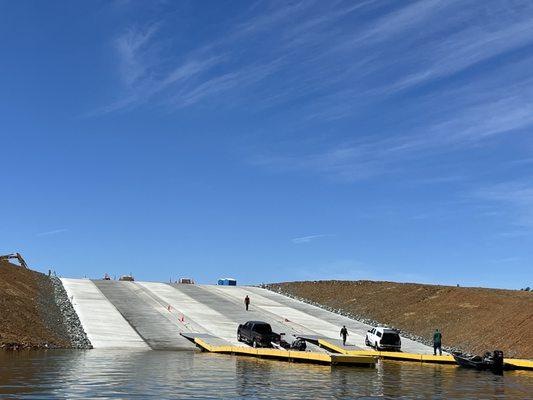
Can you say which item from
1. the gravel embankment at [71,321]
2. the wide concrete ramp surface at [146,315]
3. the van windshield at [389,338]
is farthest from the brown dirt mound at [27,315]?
the van windshield at [389,338]

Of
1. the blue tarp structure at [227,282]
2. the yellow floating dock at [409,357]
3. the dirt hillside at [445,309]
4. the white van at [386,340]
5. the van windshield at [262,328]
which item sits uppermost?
the blue tarp structure at [227,282]

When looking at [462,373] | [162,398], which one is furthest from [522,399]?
[162,398]

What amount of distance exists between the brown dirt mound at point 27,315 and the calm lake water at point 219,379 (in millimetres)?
4645

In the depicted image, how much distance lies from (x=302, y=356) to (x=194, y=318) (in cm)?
2099

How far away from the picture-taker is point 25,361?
3056cm

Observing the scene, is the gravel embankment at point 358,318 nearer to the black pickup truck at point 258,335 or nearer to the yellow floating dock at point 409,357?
the yellow floating dock at point 409,357

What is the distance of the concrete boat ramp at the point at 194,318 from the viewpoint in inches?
1640

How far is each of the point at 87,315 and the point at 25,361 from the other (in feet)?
69.3

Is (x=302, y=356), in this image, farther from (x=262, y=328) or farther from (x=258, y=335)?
(x=262, y=328)

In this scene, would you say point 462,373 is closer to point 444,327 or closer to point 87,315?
point 444,327

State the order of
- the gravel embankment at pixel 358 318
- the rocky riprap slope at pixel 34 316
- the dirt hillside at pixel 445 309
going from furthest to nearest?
the gravel embankment at pixel 358 318 → the dirt hillside at pixel 445 309 → the rocky riprap slope at pixel 34 316

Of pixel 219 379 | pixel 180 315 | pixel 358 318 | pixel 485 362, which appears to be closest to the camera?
pixel 219 379

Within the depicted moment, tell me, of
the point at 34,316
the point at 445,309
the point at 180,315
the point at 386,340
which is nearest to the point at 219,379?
the point at 386,340

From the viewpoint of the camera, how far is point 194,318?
54.1 meters
